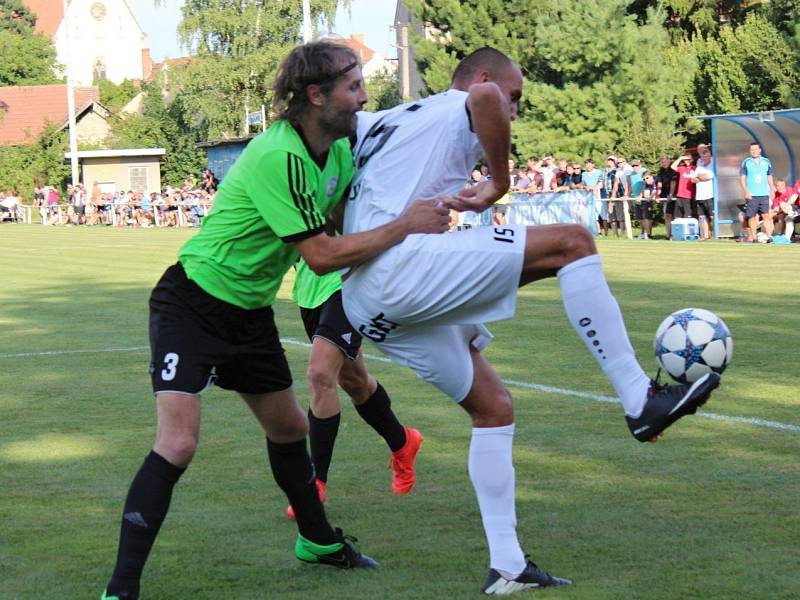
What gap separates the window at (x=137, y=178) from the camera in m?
76.9

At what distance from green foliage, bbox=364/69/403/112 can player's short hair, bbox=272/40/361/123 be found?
210 feet

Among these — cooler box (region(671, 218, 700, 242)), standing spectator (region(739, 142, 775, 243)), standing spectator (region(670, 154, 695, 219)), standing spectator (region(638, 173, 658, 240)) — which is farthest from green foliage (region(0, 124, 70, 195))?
standing spectator (region(739, 142, 775, 243))

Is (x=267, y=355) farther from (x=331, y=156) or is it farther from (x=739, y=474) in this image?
(x=739, y=474)

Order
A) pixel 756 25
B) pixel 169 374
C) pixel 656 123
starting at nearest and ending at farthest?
pixel 169 374 → pixel 656 123 → pixel 756 25

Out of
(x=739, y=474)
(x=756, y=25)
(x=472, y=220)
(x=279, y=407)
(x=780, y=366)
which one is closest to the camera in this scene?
(x=279, y=407)

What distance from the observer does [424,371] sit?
480 centimetres

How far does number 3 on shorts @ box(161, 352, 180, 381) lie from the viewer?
4555 millimetres

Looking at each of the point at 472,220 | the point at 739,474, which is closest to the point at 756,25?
the point at 472,220

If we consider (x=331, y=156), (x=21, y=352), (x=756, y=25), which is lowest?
(x=21, y=352)

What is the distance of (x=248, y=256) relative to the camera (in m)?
4.66

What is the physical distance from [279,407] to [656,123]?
114ft

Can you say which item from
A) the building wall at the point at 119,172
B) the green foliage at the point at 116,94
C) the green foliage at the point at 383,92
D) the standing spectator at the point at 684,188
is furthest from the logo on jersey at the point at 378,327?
the green foliage at the point at 116,94

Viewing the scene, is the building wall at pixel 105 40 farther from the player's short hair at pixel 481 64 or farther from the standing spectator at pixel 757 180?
the player's short hair at pixel 481 64

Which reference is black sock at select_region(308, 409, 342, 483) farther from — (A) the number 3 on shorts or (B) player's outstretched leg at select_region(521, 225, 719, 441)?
(B) player's outstretched leg at select_region(521, 225, 719, 441)
